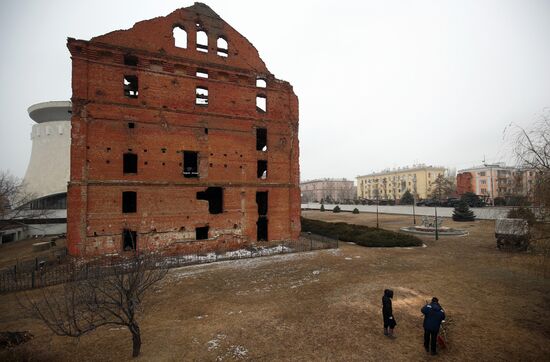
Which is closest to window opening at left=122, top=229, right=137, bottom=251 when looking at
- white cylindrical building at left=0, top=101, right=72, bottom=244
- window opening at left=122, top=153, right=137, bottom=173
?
window opening at left=122, top=153, right=137, bottom=173

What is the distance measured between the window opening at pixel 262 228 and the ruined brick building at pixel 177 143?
0.09 m

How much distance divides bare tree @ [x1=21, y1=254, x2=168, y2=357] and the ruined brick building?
5.63 meters

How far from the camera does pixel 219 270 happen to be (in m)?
16.4

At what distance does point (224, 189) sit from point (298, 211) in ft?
24.1

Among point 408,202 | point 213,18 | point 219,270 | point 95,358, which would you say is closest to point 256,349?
point 95,358

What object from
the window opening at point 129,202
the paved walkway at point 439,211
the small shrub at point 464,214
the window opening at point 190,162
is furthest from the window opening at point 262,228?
the small shrub at point 464,214

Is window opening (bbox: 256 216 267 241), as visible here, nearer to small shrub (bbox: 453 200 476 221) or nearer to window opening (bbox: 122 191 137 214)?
window opening (bbox: 122 191 137 214)

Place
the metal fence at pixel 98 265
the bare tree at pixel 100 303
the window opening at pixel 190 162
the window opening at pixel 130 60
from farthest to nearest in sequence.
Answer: the window opening at pixel 190 162 → the window opening at pixel 130 60 → the metal fence at pixel 98 265 → the bare tree at pixel 100 303

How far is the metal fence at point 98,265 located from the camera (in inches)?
553

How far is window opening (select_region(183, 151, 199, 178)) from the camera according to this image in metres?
22.3

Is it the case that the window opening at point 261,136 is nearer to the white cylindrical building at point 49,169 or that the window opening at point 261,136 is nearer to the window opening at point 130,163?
the window opening at point 130,163

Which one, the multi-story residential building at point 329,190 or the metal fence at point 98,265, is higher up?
the multi-story residential building at point 329,190

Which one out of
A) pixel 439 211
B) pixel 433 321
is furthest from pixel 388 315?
pixel 439 211

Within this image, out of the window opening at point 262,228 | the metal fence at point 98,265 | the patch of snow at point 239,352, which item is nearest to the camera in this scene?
the patch of snow at point 239,352
